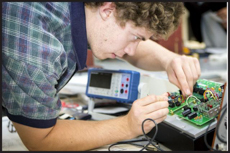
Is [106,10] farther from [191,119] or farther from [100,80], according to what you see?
[191,119]

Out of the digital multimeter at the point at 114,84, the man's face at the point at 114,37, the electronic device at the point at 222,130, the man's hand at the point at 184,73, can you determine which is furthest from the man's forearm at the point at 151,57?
the electronic device at the point at 222,130

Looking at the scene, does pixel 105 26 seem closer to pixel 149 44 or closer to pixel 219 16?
pixel 149 44

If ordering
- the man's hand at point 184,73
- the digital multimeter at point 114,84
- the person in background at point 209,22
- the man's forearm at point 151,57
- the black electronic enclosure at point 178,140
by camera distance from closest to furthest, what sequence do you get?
the black electronic enclosure at point 178,140 → the man's hand at point 184,73 → the digital multimeter at point 114,84 → the man's forearm at point 151,57 → the person in background at point 209,22

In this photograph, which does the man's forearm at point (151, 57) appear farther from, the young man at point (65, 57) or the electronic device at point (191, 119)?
the electronic device at point (191, 119)

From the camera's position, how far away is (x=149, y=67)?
1468 millimetres

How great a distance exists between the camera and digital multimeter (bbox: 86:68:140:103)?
1.14m

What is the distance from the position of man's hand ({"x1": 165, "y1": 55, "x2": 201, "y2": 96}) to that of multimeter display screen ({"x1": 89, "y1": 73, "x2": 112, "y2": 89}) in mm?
320

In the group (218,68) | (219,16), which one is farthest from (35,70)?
(219,16)

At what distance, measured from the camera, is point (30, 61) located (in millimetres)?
727

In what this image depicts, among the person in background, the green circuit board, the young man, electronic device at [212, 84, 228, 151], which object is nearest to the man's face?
the young man

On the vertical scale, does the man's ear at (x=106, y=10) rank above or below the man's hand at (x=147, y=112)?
above

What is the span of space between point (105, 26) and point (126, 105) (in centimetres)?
51

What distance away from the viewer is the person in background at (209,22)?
128 inches

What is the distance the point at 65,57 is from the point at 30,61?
0.47 ft
